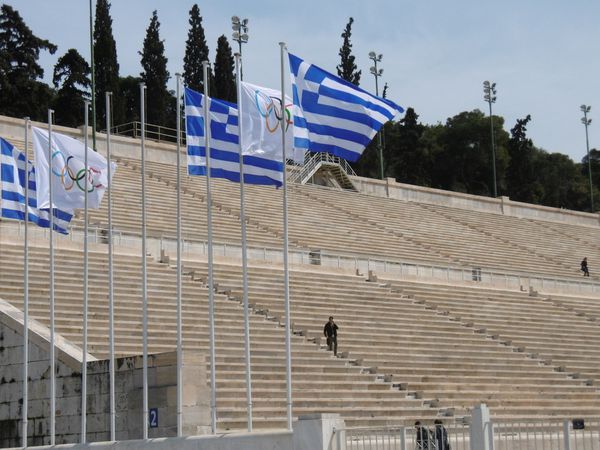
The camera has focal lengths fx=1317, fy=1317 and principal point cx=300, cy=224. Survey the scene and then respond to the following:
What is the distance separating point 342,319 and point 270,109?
10.4 metres

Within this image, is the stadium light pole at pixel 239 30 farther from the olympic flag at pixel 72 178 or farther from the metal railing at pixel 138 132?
the olympic flag at pixel 72 178

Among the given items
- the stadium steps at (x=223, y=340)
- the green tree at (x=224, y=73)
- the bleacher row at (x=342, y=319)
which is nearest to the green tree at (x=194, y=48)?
the green tree at (x=224, y=73)

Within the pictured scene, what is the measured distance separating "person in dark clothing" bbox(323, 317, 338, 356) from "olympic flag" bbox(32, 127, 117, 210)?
6.00 meters

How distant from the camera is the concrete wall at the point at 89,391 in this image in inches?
753

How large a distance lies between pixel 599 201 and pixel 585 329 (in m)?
50.2

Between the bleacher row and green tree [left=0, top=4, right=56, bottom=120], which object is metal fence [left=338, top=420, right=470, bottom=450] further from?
green tree [left=0, top=4, right=56, bottom=120]

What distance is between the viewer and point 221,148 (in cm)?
1970

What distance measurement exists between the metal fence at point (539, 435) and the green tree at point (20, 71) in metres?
47.4

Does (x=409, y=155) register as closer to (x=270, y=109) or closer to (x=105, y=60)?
(x=105, y=60)

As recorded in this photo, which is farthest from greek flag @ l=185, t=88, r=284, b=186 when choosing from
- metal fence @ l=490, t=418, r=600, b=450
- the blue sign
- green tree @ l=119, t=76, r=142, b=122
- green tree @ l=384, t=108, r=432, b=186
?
green tree @ l=384, t=108, r=432, b=186

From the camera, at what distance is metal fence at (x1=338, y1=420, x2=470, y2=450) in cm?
1480

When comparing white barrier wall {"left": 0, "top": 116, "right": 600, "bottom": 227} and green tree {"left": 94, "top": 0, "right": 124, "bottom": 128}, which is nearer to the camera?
white barrier wall {"left": 0, "top": 116, "right": 600, "bottom": 227}

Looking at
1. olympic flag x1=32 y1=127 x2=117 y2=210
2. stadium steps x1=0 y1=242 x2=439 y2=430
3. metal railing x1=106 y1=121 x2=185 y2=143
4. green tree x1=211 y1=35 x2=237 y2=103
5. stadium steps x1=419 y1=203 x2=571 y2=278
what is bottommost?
stadium steps x1=0 y1=242 x2=439 y2=430

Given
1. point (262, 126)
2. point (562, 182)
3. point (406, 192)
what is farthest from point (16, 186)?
point (562, 182)
